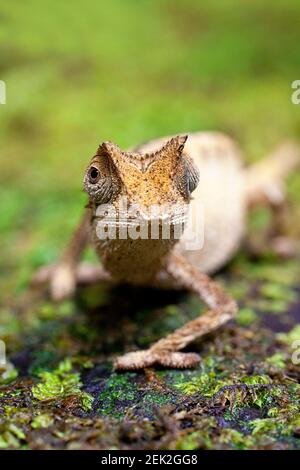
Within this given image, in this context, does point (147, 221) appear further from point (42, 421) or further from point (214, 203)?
point (214, 203)

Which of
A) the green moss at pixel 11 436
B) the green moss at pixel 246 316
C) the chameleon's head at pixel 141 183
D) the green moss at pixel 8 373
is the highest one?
the chameleon's head at pixel 141 183

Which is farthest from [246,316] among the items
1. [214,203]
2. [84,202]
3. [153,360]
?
[84,202]

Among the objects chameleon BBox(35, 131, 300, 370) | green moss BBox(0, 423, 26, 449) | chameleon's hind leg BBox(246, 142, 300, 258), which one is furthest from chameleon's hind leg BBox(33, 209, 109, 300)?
green moss BBox(0, 423, 26, 449)

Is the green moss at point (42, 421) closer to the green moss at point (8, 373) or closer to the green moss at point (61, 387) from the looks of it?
the green moss at point (61, 387)

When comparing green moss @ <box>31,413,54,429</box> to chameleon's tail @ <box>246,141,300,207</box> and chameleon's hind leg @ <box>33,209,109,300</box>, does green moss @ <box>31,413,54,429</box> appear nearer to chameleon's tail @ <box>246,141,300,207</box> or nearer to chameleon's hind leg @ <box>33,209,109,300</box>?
chameleon's hind leg @ <box>33,209,109,300</box>

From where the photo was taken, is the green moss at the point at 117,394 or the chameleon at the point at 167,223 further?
the chameleon at the point at 167,223

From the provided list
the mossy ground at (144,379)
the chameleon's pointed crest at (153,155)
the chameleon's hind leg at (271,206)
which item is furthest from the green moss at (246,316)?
the chameleon's pointed crest at (153,155)
